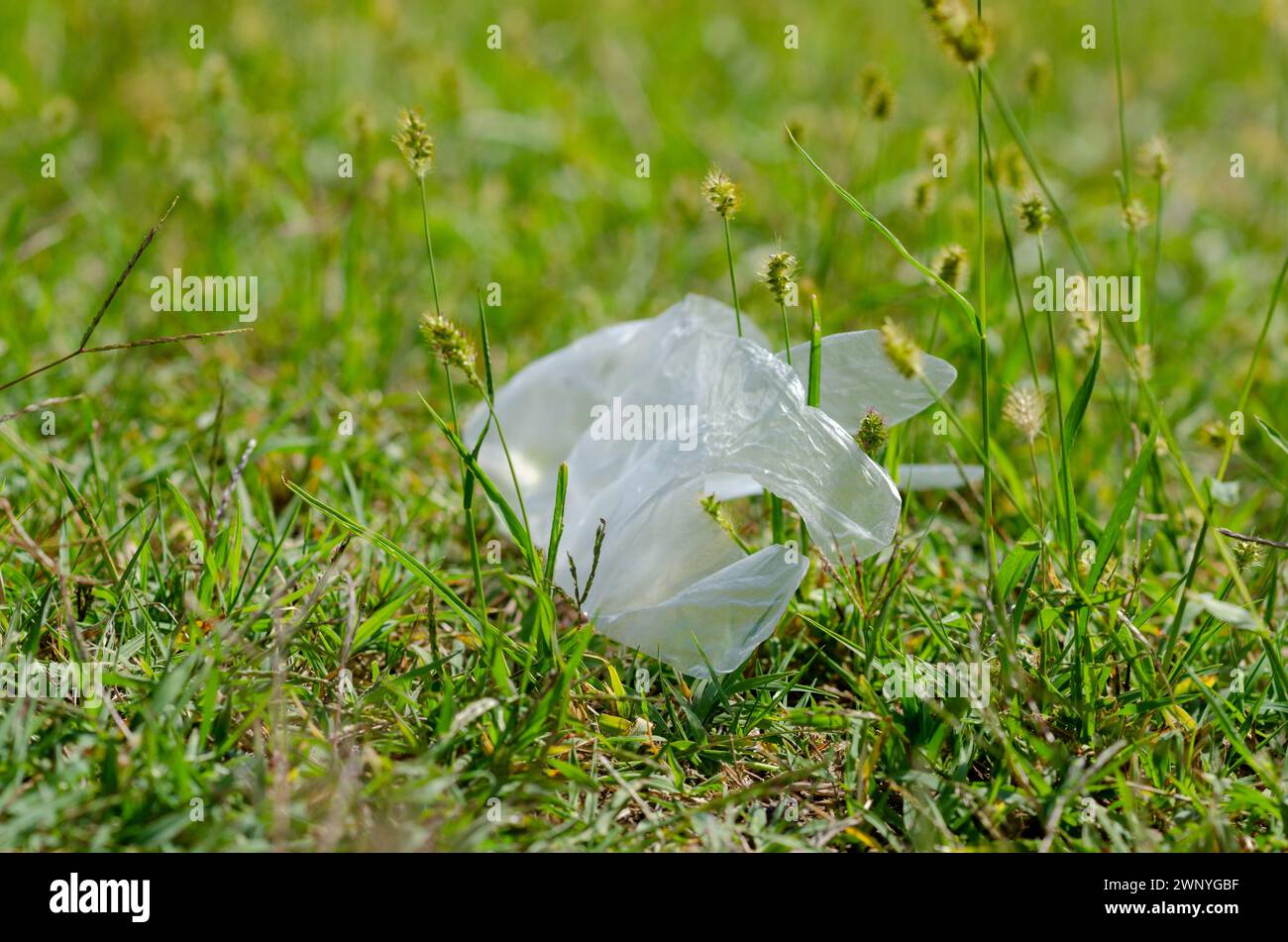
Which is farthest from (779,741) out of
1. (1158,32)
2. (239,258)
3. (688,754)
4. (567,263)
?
(1158,32)

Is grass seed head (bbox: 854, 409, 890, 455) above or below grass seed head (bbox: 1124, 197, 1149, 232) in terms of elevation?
below

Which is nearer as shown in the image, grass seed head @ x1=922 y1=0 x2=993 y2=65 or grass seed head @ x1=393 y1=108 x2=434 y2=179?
grass seed head @ x1=922 y1=0 x2=993 y2=65

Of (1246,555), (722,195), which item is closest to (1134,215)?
(1246,555)

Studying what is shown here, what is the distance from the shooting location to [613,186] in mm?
3725

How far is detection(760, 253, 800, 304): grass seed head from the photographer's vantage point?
5.53ft

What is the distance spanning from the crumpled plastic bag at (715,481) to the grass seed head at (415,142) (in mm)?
595

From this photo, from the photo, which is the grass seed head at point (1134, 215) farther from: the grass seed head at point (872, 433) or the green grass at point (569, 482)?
the grass seed head at point (872, 433)

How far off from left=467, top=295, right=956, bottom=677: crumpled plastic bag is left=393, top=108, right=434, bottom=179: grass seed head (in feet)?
1.95

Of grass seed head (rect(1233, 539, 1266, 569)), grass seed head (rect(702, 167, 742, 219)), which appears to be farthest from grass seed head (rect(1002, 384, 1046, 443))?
grass seed head (rect(702, 167, 742, 219))

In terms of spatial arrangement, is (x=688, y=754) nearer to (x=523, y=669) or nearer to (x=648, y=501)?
(x=523, y=669)

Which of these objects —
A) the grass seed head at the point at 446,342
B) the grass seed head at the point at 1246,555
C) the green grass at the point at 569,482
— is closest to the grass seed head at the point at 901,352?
the green grass at the point at 569,482

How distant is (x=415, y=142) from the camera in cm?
172

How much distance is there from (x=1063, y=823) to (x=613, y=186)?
2649 millimetres

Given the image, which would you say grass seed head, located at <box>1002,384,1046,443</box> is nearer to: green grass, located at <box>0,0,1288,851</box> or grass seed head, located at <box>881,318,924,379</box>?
green grass, located at <box>0,0,1288,851</box>
